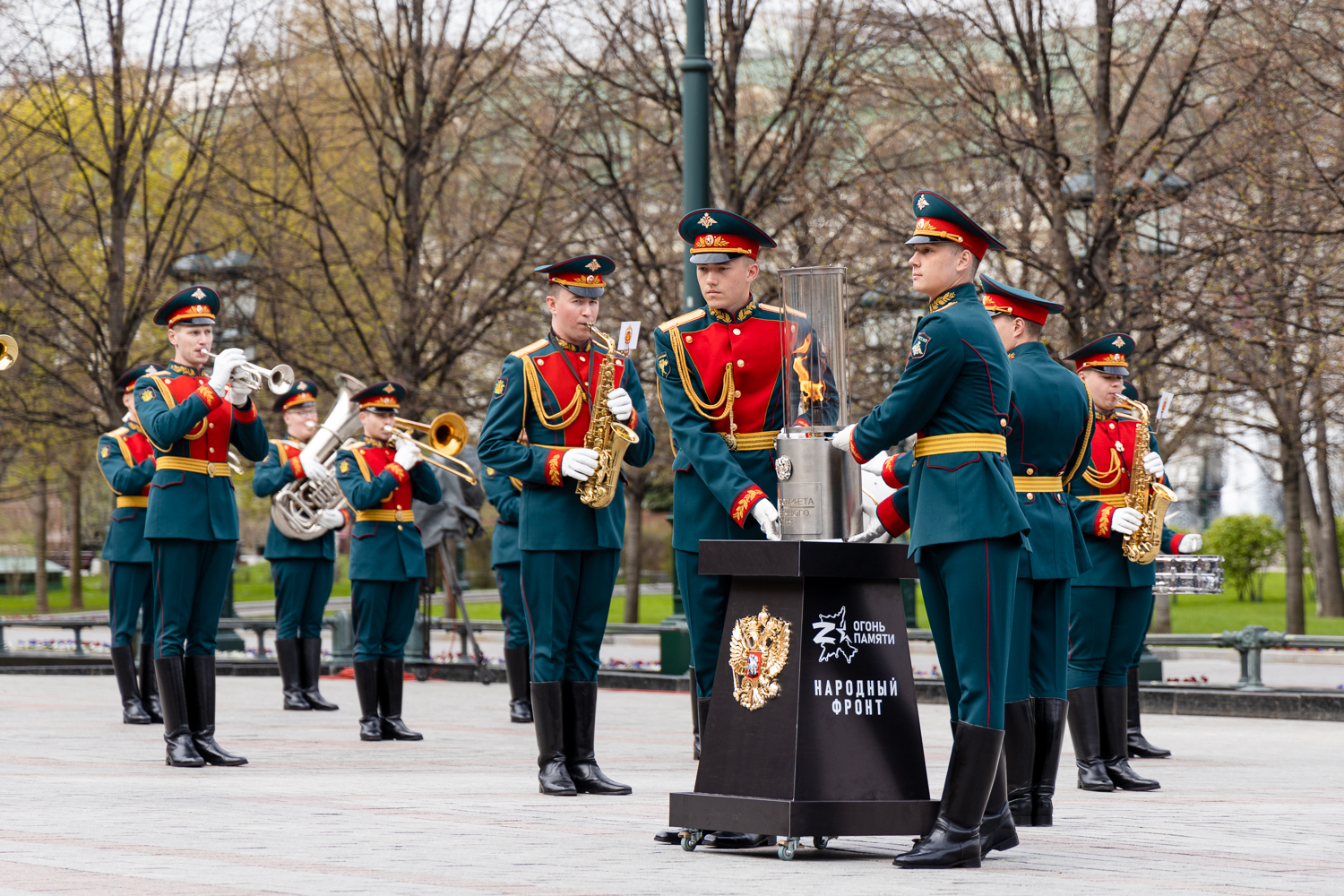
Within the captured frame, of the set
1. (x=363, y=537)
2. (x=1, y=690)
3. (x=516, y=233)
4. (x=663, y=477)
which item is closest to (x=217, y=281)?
(x=516, y=233)

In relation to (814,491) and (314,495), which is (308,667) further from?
(814,491)

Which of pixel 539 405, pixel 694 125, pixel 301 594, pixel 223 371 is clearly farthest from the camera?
pixel 301 594

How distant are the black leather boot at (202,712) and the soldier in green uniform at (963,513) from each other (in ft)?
15.8

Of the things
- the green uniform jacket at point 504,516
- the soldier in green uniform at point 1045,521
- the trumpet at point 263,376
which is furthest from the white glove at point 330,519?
the soldier in green uniform at point 1045,521

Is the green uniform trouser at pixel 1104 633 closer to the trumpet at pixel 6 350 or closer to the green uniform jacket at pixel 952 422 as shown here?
the green uniform jacket at pixel 952 422

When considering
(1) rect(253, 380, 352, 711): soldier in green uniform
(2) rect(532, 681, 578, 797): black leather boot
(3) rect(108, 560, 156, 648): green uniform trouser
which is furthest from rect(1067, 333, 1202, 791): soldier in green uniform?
(3) rect(108, 560, 156, 648): green uniform trouser

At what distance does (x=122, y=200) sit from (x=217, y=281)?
1558mm

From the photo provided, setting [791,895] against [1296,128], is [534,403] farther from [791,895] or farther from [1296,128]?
[1296,128]

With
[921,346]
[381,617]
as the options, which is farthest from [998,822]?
[381,617]

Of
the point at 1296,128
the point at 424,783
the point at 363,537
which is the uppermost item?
the point at 1296,128

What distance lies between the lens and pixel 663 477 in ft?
103

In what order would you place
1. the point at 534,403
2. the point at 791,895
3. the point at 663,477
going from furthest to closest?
the point at 663,477, the point at 534,403, the point at 791,895

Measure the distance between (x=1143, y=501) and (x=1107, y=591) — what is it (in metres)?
0.65

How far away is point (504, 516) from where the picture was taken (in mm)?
13297
